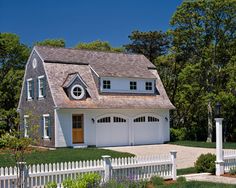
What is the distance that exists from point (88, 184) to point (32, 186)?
5.79ft

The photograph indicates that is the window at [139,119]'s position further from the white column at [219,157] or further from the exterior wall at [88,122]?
the white column at [219,157]

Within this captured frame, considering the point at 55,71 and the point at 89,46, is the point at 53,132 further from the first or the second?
the point at 89,46

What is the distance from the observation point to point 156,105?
32812mm

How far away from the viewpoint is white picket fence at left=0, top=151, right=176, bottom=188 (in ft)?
38.4

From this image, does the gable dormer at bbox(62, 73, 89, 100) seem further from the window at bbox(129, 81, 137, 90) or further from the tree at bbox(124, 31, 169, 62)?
the tree at bbox(124, 31, 169, 62)

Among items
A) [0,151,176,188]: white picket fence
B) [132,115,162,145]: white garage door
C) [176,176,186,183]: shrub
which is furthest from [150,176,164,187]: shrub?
[132,115,162,145]: white garage door

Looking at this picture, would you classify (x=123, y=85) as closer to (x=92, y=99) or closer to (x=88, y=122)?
(x=92, y=99)

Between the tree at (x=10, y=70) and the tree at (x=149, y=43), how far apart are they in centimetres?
1213

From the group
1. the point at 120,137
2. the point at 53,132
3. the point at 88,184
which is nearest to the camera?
the point at 88,184

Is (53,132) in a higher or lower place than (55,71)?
lower

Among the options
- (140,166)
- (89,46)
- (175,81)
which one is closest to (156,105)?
(175,81)

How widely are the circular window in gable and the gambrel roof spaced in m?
0.40

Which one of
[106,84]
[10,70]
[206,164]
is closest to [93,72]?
[106,84]

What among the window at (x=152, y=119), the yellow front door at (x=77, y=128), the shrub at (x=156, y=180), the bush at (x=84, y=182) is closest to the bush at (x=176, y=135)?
the window at (x=152, y=119)
